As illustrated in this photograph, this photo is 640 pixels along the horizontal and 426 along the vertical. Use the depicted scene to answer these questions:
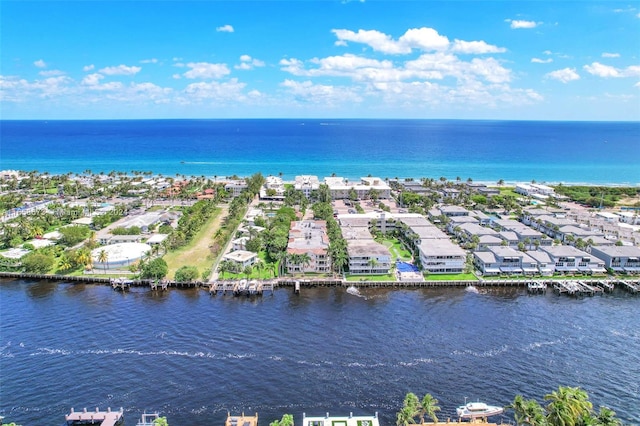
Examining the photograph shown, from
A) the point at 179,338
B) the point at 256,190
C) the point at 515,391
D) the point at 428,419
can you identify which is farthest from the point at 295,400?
the point at 256,190

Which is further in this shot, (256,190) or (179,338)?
(256,190)

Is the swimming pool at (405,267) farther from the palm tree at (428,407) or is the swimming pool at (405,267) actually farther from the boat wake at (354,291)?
the palm tree at (428,407)

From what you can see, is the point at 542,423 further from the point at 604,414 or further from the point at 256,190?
the point at 256,190

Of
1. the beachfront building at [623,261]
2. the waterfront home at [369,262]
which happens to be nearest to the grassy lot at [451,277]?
the waterfront home at [369,262]

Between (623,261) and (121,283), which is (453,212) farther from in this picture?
(121,283)

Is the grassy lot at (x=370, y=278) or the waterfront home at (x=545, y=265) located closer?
the grassy lot at (x=370, y=278)

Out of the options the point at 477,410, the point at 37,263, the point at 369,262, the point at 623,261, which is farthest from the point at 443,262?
the point at 37,263
